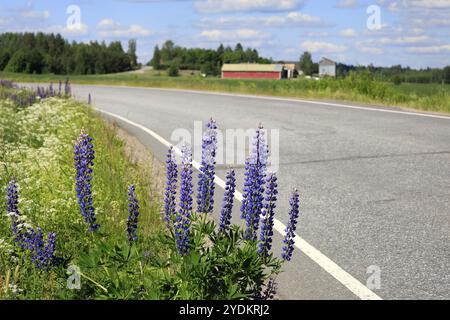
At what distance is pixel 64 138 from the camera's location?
984cm

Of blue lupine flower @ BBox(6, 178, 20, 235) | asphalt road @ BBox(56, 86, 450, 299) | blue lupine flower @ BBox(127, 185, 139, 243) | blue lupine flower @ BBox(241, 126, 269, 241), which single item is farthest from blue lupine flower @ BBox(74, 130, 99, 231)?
asphalt road @ BBox(56, 86, 450, 299)

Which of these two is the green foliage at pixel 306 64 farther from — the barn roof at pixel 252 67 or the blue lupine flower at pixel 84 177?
the blue lupine flower at pixel 84 177

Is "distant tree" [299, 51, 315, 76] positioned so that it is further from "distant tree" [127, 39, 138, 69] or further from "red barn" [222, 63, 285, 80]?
"distant tree" [127, 39, 138, 69]

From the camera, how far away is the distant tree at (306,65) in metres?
164

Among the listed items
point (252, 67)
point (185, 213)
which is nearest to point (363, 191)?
point (185, 213)

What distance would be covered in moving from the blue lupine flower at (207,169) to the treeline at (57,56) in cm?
11573

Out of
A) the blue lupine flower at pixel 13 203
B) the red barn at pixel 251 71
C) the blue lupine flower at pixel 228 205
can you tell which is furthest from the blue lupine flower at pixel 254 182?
the red barn at pixel 251 71

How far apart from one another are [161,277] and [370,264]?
91.4 inches

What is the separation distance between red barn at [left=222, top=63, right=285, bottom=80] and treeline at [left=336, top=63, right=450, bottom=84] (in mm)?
63281

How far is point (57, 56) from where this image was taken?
129375mm

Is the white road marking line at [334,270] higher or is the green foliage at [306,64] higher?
the green foliage at [306,64]

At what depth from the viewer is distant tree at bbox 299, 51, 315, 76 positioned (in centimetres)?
16402

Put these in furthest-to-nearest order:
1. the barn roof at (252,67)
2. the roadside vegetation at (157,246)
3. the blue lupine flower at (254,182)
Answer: the barn roof at (252,67) → the blue lupine flower at (254,182) → the roadside vegetation at (157,246)
